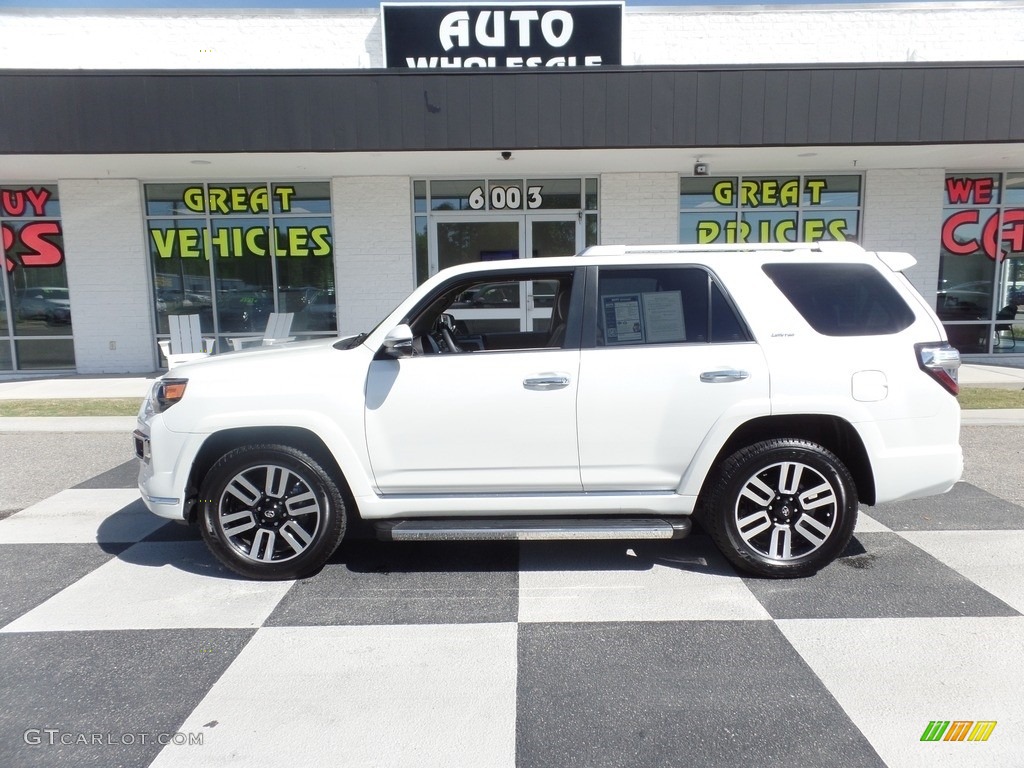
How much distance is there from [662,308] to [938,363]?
5.03 feet

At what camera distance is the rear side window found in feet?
12.8

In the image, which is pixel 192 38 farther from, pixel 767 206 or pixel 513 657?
pixel 513 657

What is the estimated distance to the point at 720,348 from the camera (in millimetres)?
3877

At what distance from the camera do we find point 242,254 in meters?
12.5

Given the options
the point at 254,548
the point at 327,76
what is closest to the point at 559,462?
the point at 254,548

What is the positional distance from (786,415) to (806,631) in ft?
3.79

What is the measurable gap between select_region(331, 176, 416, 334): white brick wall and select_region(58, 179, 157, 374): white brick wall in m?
3.59

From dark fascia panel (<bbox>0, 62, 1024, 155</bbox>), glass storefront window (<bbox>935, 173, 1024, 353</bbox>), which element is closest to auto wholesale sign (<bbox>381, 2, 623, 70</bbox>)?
dark fascia panel (<bbox>0, 62, 1024, 155</bbox>)

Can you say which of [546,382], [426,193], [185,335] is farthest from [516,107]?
[185,335]

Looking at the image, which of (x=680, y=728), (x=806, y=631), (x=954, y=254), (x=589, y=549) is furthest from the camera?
(x=954, y=254)

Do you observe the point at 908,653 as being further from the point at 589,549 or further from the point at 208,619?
the point at 208,619

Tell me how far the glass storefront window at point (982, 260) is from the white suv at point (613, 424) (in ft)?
34.0

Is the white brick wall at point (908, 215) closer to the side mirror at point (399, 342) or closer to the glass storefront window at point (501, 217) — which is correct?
the glass storefront window at point (501, 217)

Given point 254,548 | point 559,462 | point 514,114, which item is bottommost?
point 254,548
